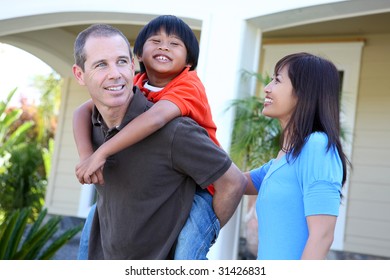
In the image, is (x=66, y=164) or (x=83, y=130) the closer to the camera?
(x=83, y=130)

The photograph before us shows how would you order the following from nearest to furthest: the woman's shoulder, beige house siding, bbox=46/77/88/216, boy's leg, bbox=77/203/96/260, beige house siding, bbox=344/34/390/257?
the woman's shoulder < boy's leg, bbox=77/203/96/260 < beige house siding, bbox=344/34/390/257 < beige house siding, bbox=46/77/88/216

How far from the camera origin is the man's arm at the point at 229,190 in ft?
7.38

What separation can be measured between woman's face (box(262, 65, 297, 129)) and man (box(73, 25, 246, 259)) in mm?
240

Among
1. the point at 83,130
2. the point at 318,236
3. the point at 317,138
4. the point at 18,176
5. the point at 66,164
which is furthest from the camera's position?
the point at 18,176

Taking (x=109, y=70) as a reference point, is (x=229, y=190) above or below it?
below

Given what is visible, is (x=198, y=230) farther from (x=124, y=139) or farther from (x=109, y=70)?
(x=109, y=70)

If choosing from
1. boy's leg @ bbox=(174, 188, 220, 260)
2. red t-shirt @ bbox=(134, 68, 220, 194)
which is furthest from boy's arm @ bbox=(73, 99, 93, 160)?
boy's leg @ bbox=(174, 188, 220, 260)

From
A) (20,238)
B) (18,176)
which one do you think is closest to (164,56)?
(20,238)

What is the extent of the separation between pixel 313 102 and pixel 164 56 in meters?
0.75

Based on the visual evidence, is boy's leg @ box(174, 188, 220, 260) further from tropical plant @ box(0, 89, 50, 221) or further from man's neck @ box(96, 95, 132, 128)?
tropical plant @ box(0, 89, 50, 221)

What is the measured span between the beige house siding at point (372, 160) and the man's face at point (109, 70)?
5910 mm

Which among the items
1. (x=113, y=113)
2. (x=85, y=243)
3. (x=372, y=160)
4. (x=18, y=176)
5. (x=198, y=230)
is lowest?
(x=85, y=243)

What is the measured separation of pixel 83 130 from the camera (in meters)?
2.48

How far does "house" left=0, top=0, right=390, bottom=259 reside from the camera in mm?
5988
